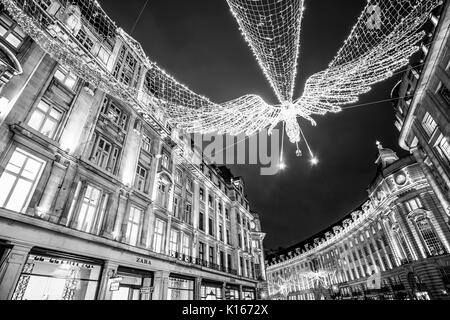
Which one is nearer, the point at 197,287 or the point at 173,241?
the point at 197,287

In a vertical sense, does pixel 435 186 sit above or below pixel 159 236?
above

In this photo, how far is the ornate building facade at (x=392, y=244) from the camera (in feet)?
103

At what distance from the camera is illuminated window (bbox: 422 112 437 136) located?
2136 cm

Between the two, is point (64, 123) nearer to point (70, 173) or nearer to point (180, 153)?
point (70, 173)

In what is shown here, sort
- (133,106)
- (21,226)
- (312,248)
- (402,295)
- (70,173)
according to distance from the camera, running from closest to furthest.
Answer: (21,226) → (70,173) → (133,106) → (402,295) → (312,248)

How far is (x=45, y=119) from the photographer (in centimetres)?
1130

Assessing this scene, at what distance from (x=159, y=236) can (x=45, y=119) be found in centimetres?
1062

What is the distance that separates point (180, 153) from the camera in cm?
2280

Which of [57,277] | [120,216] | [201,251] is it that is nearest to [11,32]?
[120,216]

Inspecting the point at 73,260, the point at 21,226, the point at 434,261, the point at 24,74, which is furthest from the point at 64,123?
the point at 434,261

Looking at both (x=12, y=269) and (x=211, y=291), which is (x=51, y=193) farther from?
(x=211, y=291)

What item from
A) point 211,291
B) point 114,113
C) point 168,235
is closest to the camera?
point 114,113

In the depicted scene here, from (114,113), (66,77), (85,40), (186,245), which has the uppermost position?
(85,40)

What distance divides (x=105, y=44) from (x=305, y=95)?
54.9 feet
